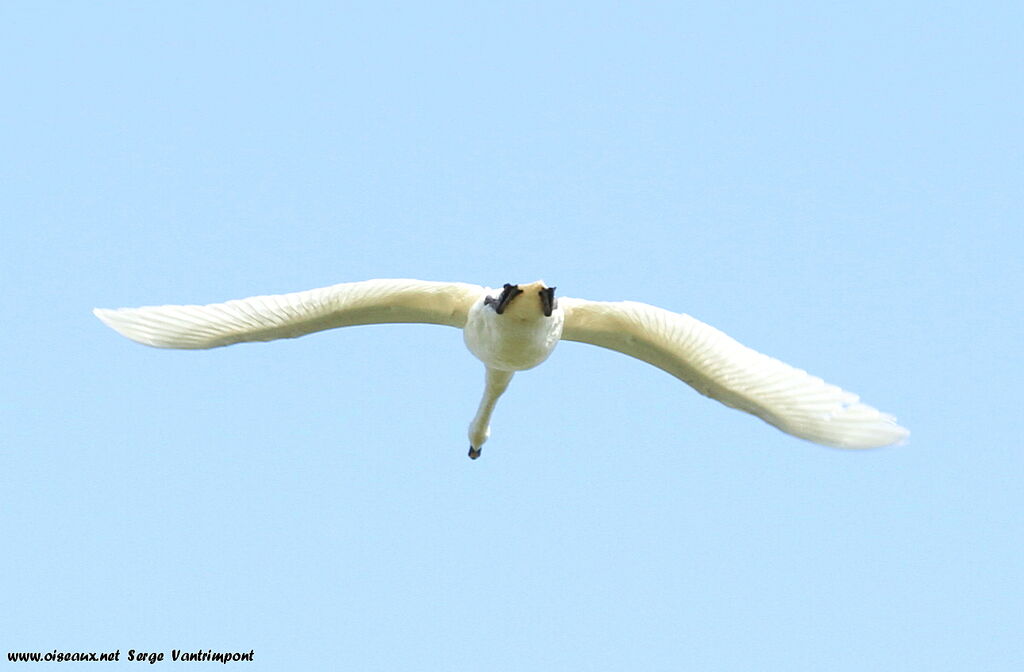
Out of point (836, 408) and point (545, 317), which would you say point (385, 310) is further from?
point (836, 408)

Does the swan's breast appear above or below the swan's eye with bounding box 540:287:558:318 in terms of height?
below

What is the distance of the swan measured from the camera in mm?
16094

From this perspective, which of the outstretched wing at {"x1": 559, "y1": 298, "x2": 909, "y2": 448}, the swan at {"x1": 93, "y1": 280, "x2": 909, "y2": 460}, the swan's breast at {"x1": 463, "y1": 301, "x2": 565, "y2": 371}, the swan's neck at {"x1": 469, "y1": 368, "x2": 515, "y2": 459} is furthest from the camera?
the swan's neck at {"x1": 469, "y1": 368, "x2": 515, "y2": 459}

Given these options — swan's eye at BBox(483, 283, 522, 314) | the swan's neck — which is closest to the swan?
swan's eye at BBox(483, 283, 522, 314)

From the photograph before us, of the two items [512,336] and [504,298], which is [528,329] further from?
[504,298]

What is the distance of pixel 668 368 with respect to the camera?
17.0 metres

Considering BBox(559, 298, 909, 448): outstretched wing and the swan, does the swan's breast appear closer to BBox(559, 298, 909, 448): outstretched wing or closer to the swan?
the swan

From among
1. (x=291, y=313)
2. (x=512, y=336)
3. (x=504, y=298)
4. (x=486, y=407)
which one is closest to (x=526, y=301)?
(x=504, y=298)

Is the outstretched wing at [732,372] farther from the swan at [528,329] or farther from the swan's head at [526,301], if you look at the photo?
the swan's head at [526,301]

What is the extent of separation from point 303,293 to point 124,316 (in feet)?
6.36

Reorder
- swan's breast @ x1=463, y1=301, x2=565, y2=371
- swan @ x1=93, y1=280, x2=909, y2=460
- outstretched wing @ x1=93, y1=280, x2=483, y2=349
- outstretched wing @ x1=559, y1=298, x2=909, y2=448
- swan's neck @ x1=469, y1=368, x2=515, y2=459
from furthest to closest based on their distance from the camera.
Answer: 1. swan's neck @ x1=469, y1=368, x2=515, y2=459
2. outstretched wing @ x1=93, y1=280, x2=483, y2=349
3. swan's breast @ x1=463, y1=301, x2=565, y2=371
4. swan @ x1=93, y1=280, x2=909, y2=460
5. outstretched wing @ x1=559, y1=298, x2=909, y2=448

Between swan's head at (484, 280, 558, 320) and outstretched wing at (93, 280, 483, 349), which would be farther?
outstretched wing at (93, 280, 483, 349)

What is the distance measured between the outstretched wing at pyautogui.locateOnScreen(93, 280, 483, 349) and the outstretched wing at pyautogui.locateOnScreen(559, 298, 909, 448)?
4.45 ft

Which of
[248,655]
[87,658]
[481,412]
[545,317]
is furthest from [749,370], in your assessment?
[87,658]
